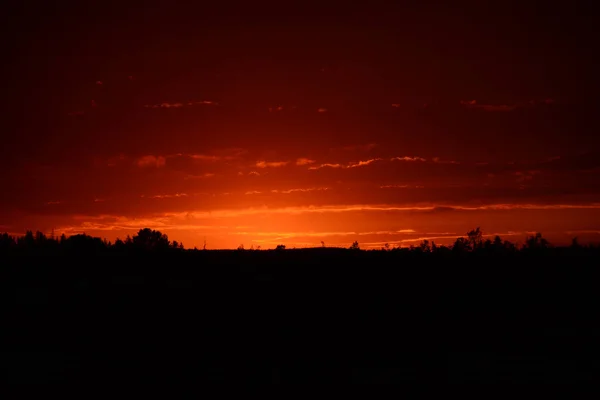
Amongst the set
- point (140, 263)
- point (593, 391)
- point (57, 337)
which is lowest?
point (593, 391)

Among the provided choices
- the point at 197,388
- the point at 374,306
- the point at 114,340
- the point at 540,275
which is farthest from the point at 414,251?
the point at 197,388

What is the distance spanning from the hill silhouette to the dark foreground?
91mm

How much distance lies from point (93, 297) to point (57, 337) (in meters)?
4.64

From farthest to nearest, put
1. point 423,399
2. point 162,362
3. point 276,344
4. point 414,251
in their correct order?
point 414,251, point 276,344, point 162,362, point 423,399

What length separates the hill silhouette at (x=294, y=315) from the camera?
2552 centimetres

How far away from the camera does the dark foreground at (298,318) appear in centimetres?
2545

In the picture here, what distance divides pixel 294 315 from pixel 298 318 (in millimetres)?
446

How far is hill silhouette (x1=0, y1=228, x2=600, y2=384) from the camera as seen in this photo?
83.7 ft

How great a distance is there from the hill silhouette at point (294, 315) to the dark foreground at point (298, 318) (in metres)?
0.09

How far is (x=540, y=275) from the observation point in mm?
40625

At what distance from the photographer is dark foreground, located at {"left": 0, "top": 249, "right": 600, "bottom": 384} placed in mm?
25453

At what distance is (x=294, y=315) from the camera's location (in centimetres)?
3203

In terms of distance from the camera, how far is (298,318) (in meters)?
31.6

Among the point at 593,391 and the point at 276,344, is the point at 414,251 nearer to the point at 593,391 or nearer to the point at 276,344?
the point at 276,344
